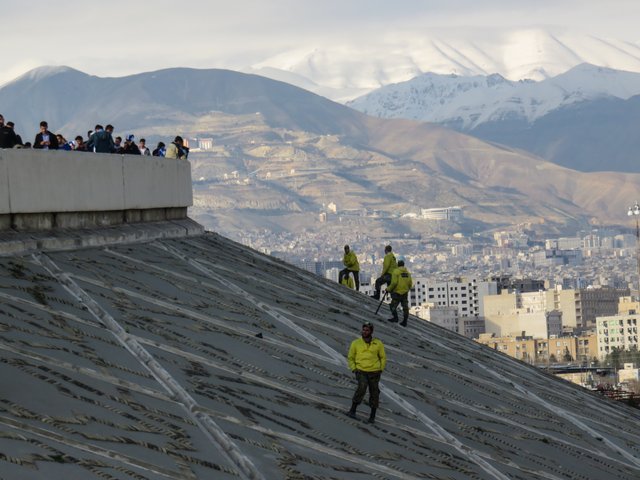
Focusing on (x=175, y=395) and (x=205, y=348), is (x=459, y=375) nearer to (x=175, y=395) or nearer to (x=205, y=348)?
(x=205, y=348)

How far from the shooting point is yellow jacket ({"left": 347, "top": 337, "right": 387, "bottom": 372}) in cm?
1581

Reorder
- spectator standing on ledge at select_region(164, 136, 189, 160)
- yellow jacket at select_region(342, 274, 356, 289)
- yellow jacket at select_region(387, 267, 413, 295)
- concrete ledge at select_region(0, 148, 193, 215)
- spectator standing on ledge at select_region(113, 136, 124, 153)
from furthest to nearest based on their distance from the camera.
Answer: yellow jacket at select_region(342, 274, 356, 289), spectator standing on ledge at select_region(164, 136, 189, 160), spectator standing on ledge at select_region(113, 136, 124, 153), yellow jacket at select_region(387, 267, 413, 295), concrete ledge at select_region(0, 148, 193, 215)

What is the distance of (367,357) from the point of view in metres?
15.8

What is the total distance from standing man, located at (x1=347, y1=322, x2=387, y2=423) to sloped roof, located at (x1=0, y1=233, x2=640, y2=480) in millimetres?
193

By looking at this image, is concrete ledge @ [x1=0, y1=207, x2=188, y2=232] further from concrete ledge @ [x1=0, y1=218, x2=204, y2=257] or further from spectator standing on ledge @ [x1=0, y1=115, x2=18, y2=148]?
spectator standing on ledge @ [x1=0, y1=115, x2=18, y2=148]

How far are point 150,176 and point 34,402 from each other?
10570 millimetres

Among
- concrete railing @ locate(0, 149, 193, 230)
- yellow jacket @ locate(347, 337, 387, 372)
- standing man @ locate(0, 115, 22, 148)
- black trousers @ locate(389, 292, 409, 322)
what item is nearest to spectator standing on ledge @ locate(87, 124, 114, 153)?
concrete railing @ locate(0, 149, 193, 230)

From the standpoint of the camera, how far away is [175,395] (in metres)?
13.9

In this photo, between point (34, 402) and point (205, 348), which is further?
point (205, 348)

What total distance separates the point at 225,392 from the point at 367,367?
1706mm

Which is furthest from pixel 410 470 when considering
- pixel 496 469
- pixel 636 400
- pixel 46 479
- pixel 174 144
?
pixel 636 400

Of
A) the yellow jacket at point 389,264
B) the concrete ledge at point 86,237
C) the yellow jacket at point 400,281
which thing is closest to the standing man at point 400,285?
the yellow jacket at point 400,281

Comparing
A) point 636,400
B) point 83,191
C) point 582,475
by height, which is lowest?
point 636,400

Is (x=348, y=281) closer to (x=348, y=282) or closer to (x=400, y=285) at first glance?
(x=348, y=282)
